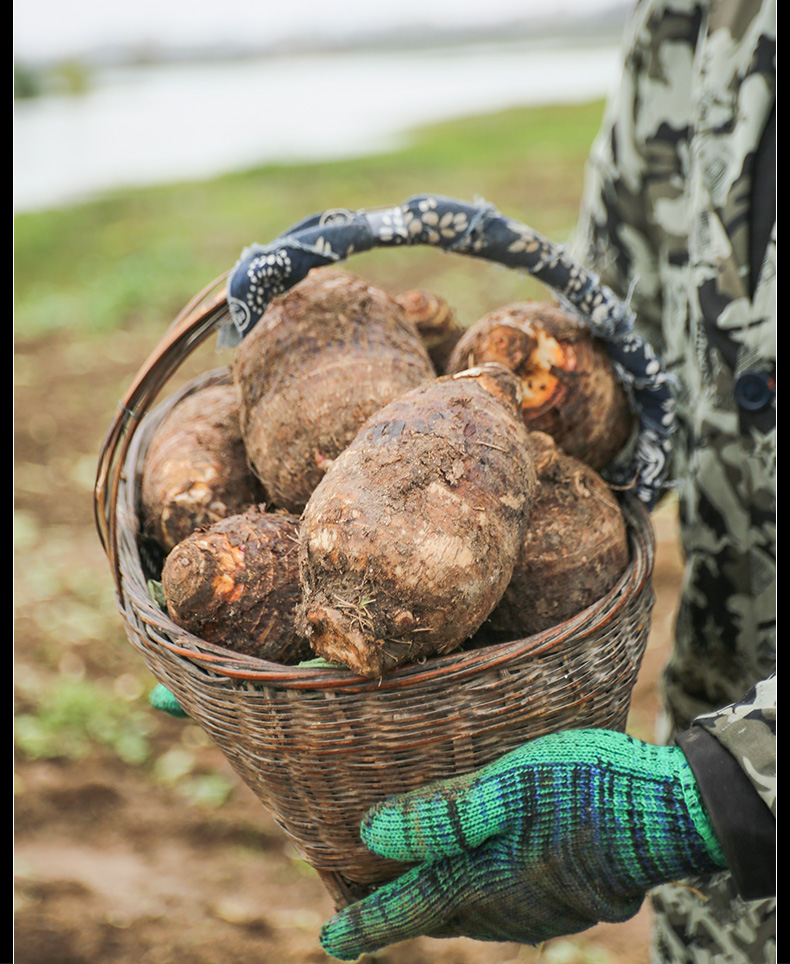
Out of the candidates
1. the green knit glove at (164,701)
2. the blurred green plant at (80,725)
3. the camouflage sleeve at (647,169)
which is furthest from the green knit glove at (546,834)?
the blurred green plant at (80,725)

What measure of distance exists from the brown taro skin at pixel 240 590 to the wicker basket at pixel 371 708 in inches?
2.2

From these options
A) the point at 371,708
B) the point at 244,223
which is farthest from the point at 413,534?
the point at 244,223

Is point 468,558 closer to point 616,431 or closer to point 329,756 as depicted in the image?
point 329,756

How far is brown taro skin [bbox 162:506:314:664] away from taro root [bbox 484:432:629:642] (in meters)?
0.35

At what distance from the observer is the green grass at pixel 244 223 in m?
7.29

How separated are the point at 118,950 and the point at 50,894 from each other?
303mm

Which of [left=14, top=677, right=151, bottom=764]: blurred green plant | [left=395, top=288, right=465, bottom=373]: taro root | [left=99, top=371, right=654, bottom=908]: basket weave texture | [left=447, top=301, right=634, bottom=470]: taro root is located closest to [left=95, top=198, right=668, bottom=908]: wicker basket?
[left=99, top=371, right=654, bottom=908]: basket weave texture

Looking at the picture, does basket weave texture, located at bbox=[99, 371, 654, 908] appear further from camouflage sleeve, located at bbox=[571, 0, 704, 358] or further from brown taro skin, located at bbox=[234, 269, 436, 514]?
camouflage sleeve, located at bbox=[571, 0, 704, 358]

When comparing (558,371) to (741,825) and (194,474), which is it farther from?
(741,825)

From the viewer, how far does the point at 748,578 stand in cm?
157

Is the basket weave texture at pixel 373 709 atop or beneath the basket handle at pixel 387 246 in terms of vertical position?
beneath

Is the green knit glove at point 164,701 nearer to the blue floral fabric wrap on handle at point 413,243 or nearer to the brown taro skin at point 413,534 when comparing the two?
the brown taro skin at point 413,534

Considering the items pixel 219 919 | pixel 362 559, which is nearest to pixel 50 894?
pixel 219 919

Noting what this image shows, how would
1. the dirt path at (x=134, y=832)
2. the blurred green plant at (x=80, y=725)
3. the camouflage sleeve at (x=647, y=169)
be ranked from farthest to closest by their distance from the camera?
the blurred green plant at (x=80, y=725)
the dirt path at (x=134, y=832)
the camouflage sleeve at (x=647, y=169)
